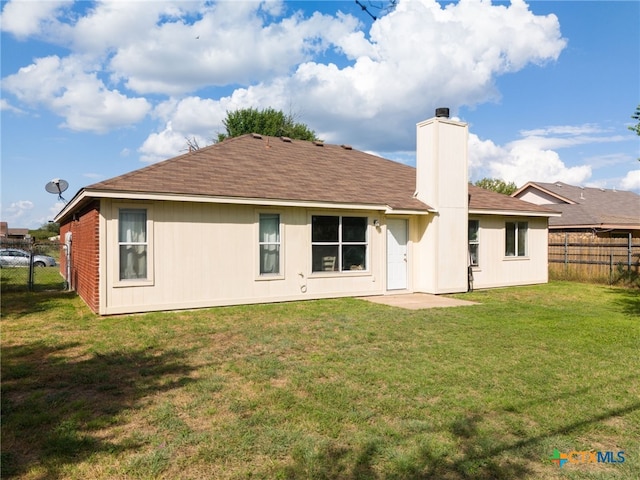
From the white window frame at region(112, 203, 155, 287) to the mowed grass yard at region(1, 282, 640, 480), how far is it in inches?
48.5

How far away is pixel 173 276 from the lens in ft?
35.1

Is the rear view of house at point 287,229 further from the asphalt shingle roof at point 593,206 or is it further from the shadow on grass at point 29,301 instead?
the asphalt shingle roof at point 593,206

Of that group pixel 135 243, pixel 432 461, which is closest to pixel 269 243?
pixel 135 243

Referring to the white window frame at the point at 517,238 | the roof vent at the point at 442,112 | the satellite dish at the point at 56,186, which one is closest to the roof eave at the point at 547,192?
the white window frame at the point at 517,238

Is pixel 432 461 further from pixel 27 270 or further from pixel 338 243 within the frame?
pixel 27 270

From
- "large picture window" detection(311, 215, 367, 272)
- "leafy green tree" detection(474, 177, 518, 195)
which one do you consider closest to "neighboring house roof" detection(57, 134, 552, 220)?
"large picture window" detection(311, 215, 367, 272)

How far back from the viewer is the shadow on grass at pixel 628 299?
37.1 feet

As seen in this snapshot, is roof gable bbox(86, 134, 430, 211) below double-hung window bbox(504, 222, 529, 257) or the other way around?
the other way around

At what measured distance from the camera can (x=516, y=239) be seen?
16703 mm

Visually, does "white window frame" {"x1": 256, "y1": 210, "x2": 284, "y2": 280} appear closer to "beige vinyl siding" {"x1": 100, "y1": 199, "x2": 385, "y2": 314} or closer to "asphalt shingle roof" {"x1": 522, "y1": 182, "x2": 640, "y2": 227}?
"beige vinyl siding" {"x1": 100, "y1": 199, "x2": 385, "y2": 314}

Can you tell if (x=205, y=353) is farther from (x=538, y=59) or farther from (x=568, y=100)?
(x=568, y=100)

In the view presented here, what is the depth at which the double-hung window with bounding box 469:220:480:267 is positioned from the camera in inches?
607

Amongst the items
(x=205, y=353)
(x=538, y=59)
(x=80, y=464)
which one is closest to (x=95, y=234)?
(x=205, y=353)
